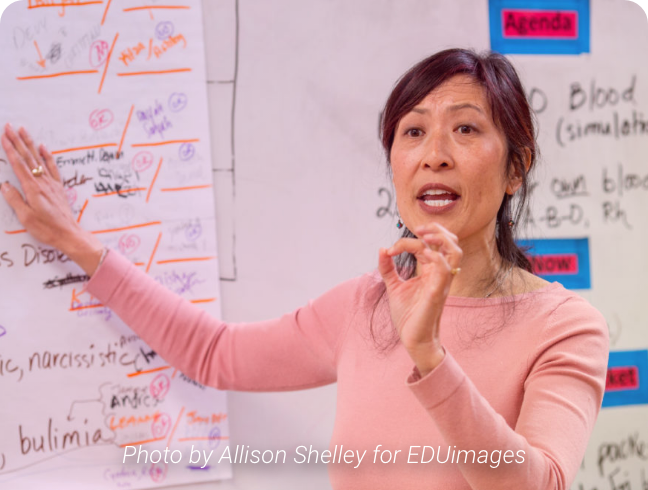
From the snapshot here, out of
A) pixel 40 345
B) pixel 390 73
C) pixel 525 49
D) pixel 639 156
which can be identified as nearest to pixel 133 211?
pixel 40 345

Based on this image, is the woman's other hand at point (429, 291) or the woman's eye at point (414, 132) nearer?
the woman's other hand at point (429, 291)

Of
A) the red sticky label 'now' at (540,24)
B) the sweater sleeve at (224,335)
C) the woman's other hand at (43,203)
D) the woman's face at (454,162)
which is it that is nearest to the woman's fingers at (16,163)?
the woman's other hand at (43,203)

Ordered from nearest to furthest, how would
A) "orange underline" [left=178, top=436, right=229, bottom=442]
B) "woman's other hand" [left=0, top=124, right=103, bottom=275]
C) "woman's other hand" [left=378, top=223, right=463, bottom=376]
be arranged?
1. "woman's other hand" [left=378, top=223, right=463, bottom=376]
2. "woman's other hand" [left=0, top=124, right=103, bottom=275]
3. "orange underline" [left=178, top=436, right=229, bottom=442]

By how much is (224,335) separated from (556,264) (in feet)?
2.86

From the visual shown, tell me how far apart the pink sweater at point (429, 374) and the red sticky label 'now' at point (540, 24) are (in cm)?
77

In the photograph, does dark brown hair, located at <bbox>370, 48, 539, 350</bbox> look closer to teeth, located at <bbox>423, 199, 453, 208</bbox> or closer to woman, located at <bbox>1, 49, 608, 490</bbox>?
woman, located at <bbox>1, 49, 608, 490</bbox>

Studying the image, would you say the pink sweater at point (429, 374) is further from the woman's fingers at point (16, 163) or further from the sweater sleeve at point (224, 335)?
the woman's fingers at point (16, 163)

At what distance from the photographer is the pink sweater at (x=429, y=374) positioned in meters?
0.80

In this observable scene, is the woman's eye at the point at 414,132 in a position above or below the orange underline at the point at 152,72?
below

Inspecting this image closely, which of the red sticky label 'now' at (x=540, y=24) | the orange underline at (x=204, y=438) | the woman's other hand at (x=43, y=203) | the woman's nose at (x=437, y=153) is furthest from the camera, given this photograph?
the red sticky label 'now' at (x=540, y=24)

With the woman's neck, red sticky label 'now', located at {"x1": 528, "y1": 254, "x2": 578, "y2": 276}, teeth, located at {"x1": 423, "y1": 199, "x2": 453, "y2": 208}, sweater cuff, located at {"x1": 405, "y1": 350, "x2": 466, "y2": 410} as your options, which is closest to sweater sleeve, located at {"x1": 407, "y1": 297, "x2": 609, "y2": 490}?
sweater cuff, located at {"x1": 405, "y1": 350, "x2": 466, "y2": 410}

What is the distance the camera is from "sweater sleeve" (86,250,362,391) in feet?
4.08

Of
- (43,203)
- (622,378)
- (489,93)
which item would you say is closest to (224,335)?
(43,203)

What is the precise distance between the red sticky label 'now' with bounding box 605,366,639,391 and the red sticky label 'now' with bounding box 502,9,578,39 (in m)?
0.87
